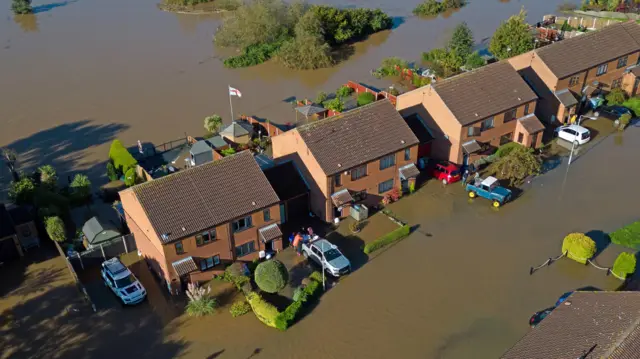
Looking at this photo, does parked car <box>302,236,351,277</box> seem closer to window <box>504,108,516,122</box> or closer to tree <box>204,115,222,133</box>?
tree <box>204,115,222,133</box>

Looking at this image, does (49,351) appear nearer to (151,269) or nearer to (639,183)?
(151,269)

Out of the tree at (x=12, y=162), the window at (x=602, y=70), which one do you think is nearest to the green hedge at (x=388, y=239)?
the tree at (x=12, y=162)

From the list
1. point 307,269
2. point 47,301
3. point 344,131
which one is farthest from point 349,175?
point 47,301

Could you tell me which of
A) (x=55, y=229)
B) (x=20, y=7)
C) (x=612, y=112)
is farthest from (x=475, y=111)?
(x=20, y=7)

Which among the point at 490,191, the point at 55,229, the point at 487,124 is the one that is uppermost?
the point at 487,124

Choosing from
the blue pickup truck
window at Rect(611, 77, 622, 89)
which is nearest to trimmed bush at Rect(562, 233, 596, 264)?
the blue pickup truck

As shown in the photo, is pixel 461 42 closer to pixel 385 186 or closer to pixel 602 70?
pixel 602 70

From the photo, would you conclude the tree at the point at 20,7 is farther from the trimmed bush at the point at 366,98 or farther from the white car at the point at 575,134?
the white car at the point at 575,134
